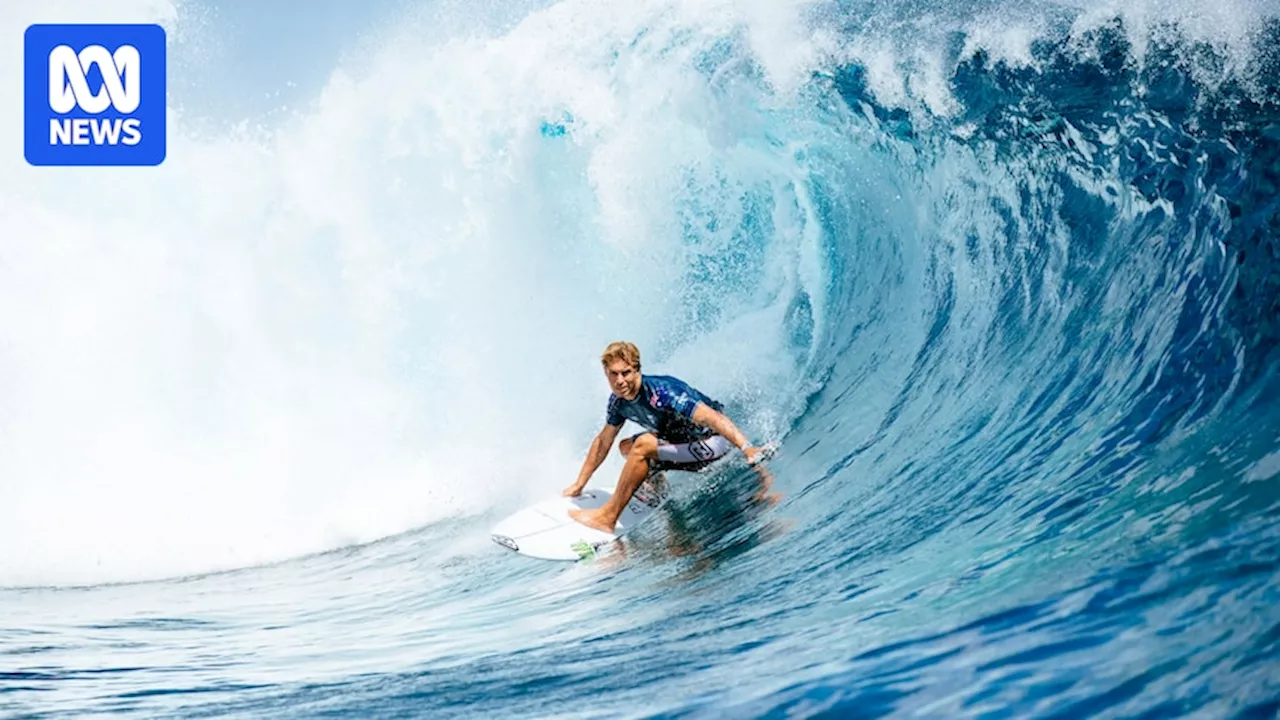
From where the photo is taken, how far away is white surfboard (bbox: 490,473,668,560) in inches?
187

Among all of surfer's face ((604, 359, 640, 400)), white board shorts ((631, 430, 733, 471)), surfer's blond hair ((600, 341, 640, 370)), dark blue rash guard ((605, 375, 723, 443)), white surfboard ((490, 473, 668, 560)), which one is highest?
surfer's blond hair ((600, 341, 640, 370))

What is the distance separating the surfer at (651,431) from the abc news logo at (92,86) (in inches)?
200

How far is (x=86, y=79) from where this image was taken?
25.8 feet

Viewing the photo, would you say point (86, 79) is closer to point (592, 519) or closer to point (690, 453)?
point (592, 519)

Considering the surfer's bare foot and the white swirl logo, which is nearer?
the surfer's bare foot

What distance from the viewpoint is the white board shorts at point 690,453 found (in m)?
4.91

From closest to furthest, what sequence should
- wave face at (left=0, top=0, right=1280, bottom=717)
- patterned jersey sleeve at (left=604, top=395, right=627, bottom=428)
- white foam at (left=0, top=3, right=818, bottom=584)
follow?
wave face at (left=0, top=0, right=1280, bottom=717) → patterned jersey sleeve at (left=604, top=395, right=627, bottom=428) → white foam at (left=0, top=3, right=818, bottom=584)

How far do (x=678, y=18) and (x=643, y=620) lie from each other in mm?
6595

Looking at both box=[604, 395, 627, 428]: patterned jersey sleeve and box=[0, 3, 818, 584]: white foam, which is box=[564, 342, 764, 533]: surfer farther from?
box=[0, 3, 818, 584]: white foam

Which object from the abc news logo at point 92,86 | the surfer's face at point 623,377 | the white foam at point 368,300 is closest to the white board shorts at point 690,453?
the surfer's face at point 623,377

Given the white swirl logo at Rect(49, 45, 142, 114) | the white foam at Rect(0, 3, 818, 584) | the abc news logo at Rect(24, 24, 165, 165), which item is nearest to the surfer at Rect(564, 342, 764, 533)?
the white foam at Rect(0, 3, 818, 584)

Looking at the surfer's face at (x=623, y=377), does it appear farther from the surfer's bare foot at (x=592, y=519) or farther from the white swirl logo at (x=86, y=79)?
the white swirl logo at (x=86, y=79)

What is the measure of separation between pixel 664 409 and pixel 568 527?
686mm

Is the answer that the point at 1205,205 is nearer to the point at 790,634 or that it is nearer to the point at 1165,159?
the point at 1165,159
